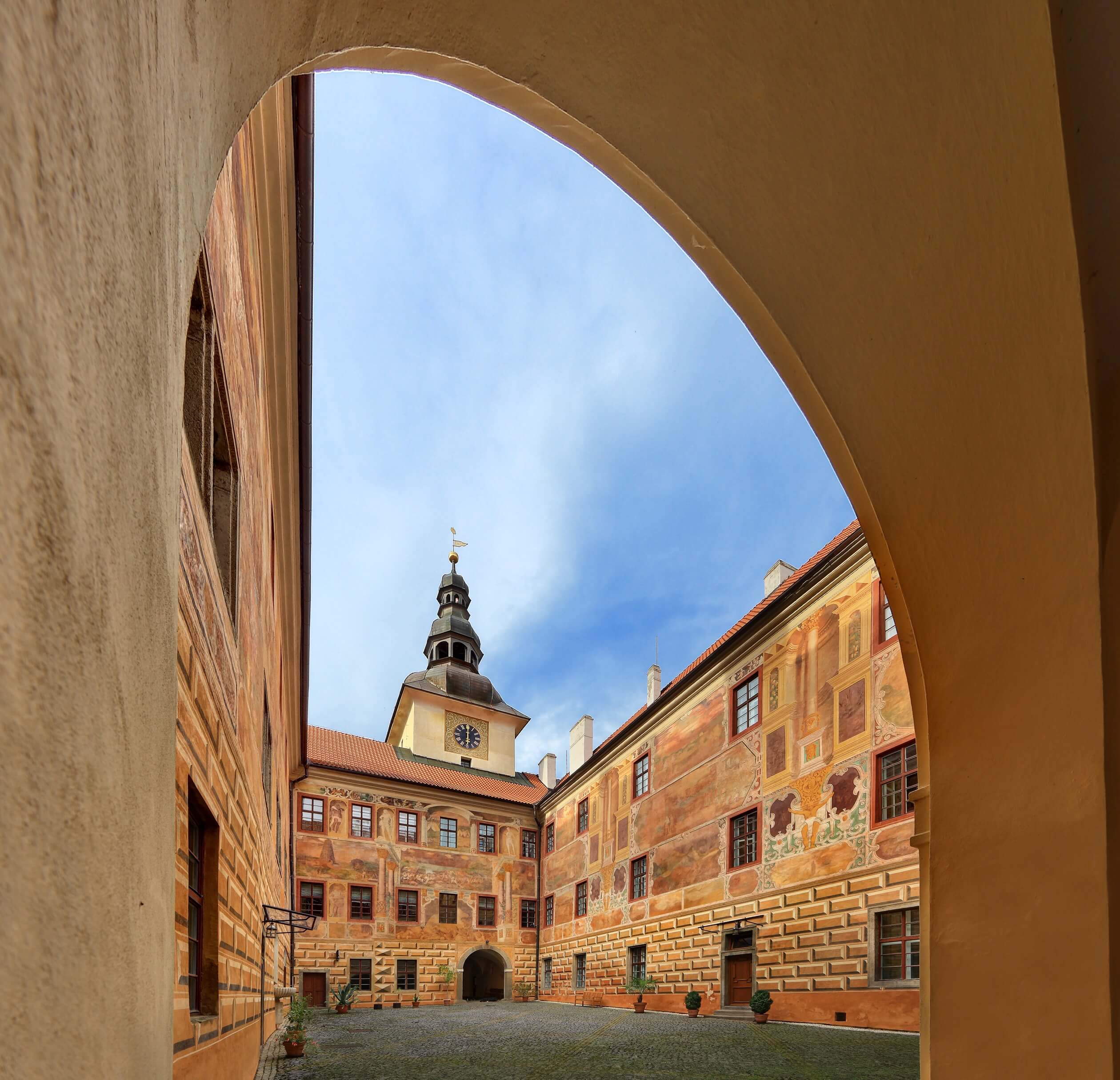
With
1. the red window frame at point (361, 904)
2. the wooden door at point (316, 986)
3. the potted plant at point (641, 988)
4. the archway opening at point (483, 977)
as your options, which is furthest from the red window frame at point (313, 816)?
the potted plant at point (641, 988)

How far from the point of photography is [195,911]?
414 centimetres

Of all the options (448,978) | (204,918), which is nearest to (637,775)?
(448,978)

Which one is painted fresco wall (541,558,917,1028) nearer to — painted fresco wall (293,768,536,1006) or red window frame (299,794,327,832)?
painted fresco wall (293,768,536,1006)

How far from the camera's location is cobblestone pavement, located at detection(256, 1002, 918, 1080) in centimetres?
855

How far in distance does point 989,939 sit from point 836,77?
2.99 m

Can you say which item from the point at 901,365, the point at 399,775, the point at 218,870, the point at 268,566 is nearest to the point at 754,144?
the point at 901,365

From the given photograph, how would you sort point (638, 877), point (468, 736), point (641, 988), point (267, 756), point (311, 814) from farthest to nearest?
1. point (468, 736)
2. point (311, 814)
3. point (638, 877)
4. point (641, 988)
5. point (267, 756)

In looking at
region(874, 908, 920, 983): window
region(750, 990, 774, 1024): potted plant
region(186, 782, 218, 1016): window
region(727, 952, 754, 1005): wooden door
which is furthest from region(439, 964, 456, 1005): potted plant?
region(186, 782, 218, 1016): window

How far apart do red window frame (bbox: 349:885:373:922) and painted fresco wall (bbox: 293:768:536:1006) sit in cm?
9

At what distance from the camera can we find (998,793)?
289 centimetres

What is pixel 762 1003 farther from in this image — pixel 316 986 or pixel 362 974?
pixel 316 986

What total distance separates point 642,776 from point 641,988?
510 centimetres

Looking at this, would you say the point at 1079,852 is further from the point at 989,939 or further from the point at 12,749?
the point at 12,749

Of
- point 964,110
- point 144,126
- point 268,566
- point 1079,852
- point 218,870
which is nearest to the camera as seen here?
point 144,126
